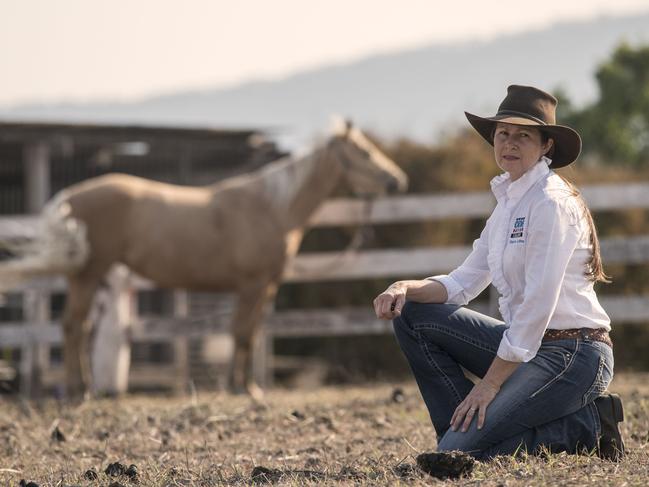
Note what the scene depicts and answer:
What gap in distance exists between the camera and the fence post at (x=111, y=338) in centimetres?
899

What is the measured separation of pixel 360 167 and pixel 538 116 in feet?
17.4

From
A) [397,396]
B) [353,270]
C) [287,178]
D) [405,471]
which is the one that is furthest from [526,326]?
[353,270]

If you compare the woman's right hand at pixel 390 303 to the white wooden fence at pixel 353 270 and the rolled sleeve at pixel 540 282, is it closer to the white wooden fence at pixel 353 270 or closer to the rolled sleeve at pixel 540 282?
the rolled sleeve at pixel 540 282

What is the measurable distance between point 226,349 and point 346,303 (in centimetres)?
212

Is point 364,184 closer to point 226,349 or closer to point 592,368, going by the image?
point 226,349

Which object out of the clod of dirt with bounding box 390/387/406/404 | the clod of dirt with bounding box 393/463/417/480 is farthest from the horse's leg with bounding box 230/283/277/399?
the clod of dirt with bounding box 393/463/417/480

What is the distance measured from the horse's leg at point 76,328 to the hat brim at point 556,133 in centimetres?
490

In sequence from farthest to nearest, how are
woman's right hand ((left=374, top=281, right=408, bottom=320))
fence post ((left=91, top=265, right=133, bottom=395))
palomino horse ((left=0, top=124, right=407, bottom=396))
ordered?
fence post ((left=91, top=265, right=133, bottom=395)), palomino horse ((left=0, top=124, right=407, bottom=396)), woman's right hand ((left=374, top=281, right=408, bottom=320))

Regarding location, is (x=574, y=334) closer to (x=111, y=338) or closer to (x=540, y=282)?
(x=540, y=282)

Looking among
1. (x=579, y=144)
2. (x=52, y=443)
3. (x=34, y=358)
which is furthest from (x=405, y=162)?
(x=579, y=144)

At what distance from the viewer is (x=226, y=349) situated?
1283 centimetres

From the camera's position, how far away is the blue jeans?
150 inches

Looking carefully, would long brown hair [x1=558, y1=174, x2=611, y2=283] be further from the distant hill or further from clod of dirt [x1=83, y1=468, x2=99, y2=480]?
the distant hill

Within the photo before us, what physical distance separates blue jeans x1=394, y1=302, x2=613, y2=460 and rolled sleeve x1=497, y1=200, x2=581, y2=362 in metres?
0.13
